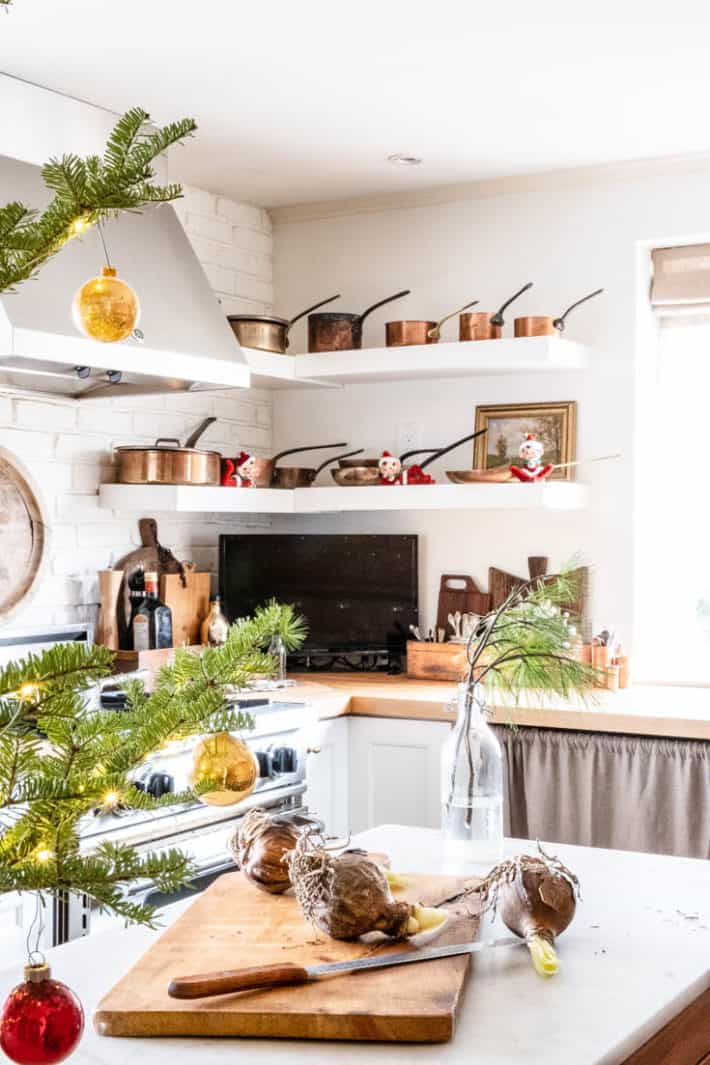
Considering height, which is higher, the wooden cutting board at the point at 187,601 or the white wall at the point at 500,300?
the white wall at the point at 500,300

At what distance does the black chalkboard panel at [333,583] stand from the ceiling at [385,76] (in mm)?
1243

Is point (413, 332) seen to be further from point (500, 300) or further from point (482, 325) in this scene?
point (500, 300)

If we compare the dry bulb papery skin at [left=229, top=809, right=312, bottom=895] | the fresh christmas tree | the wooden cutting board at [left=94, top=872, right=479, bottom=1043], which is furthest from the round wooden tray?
the fresh christmas tree

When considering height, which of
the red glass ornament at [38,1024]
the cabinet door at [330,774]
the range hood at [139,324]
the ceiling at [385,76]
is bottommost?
the cabinet door at [330,774]

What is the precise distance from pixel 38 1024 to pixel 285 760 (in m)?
2.66

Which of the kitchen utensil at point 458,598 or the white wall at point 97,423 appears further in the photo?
the kitchen utensil at point 458,598

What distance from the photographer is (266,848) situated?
5.63 ft

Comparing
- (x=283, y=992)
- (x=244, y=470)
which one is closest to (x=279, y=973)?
(x=283, y=992)

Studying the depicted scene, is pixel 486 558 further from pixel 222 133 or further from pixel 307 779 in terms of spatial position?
pixel 222 133

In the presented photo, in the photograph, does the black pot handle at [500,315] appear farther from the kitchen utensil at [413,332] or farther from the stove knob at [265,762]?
the stove knob at [265,762]

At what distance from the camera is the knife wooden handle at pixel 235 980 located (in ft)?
4.41

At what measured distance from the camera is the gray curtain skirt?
351 cm

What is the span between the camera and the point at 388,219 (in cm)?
464

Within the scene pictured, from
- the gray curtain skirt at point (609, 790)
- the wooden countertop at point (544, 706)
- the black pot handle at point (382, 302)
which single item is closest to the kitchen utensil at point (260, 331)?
the black pot handle at point (382, 302)
